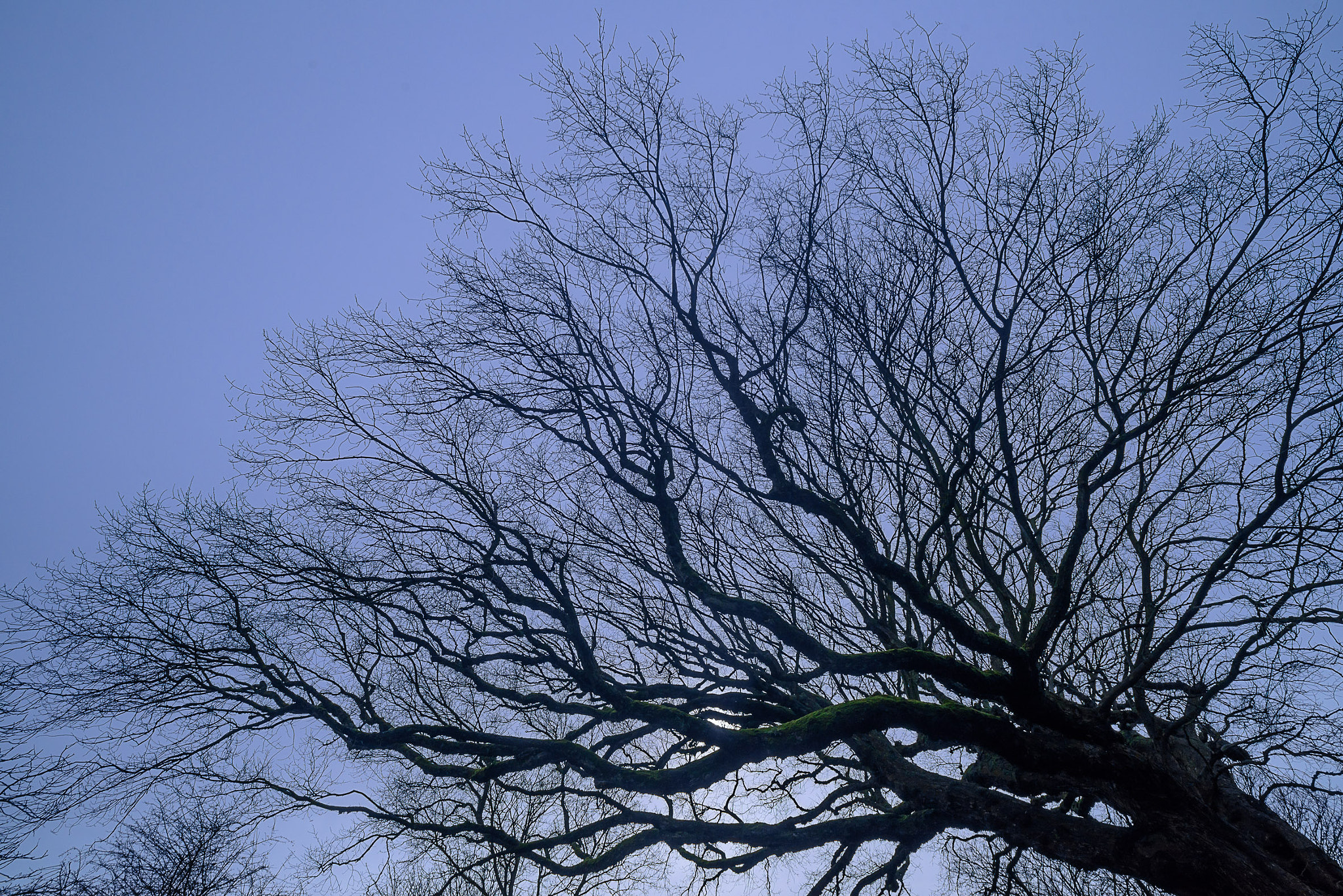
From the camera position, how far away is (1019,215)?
6246 millimetres

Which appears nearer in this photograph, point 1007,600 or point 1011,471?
point 1011,471

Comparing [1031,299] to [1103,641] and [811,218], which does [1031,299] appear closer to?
[811,218]

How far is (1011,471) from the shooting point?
566 cm

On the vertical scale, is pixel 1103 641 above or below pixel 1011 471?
below

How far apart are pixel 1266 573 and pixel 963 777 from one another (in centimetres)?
338

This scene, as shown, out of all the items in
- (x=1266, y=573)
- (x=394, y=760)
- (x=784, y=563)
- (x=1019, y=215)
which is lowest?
(x=1266, y=573)

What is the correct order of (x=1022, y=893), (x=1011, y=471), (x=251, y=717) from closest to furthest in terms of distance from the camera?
(x=1011, y=471) < (x=251, y=717) < (x=1022, y=893)

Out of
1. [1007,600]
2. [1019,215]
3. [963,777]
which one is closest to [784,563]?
[1007,600]

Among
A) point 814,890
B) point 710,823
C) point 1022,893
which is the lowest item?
point 1022,893

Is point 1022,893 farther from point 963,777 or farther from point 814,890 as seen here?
point 814,890

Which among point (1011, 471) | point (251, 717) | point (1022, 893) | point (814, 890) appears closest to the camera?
point (1011, 471)

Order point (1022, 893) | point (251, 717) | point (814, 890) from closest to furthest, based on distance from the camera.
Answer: point (251, 717) → point (814, 890) → point (1022, 893)

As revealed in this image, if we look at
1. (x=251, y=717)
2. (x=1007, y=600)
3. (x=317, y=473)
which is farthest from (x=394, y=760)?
(x=1007, y=600)

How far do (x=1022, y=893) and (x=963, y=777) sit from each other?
112 centimetres
